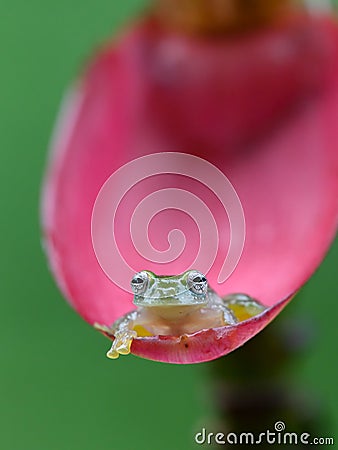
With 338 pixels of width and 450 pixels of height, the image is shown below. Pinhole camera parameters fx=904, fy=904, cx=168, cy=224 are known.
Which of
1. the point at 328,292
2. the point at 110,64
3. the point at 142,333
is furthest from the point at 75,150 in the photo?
the point at 328,292

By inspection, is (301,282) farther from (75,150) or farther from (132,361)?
(132,361)

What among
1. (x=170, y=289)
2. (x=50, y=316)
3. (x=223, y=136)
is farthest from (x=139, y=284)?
(x=50, y=316)

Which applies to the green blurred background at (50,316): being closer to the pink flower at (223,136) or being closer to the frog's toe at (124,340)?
the pink flower at (223,136)

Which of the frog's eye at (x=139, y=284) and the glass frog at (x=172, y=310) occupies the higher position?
the frog's eye at (x=139, y=284)

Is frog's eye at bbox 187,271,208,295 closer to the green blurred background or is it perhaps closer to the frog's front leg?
the frog's front leg

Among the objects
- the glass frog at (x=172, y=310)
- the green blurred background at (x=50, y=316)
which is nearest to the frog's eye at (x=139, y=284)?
the glass frog at (x=172, y=310)

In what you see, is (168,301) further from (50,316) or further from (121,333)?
(50,316)

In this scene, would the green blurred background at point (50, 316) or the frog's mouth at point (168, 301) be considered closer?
the frog's mouth at point (168, 301)

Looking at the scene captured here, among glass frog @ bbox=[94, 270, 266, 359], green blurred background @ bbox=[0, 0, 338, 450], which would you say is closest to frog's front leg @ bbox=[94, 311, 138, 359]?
glass frog @ bbox=[94, 270, 266, 359]
